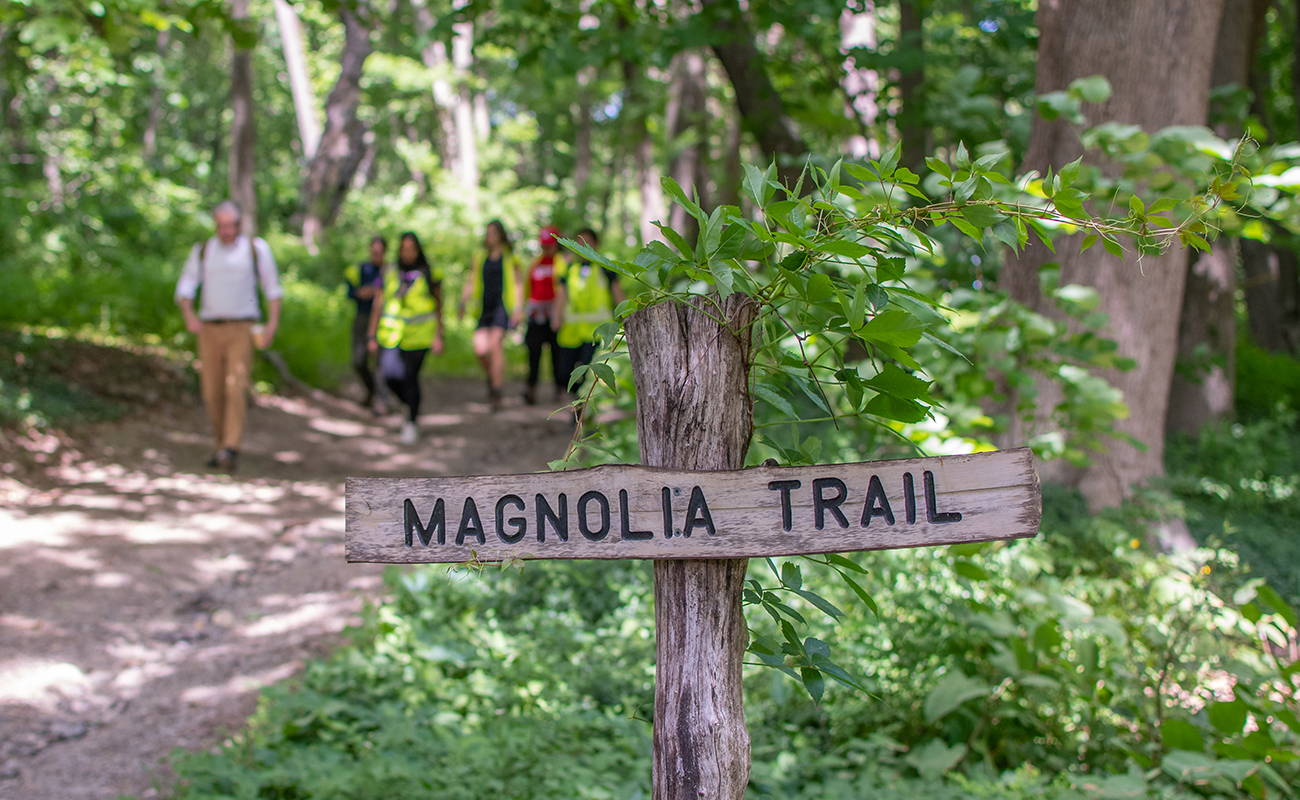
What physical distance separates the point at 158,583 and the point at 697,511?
4.29 m

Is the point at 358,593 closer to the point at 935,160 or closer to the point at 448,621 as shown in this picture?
the point at 448,621

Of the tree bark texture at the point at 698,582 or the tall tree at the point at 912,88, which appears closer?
the tree bark texture at the point at 698,582

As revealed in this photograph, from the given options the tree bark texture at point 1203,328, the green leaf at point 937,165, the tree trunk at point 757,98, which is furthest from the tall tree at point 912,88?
the green leaf at point 937,165

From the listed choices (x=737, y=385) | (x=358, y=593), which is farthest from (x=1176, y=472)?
(x=737, y=385)

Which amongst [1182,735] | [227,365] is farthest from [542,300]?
[1182,735]

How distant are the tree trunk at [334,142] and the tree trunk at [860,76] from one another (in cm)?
1378

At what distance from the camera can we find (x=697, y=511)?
4.96 ft

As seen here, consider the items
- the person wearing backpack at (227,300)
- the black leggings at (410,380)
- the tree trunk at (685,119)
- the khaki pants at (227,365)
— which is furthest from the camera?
the tree trunk at (685,119)

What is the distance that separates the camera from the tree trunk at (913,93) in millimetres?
6789

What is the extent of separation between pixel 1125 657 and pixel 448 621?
273 cm

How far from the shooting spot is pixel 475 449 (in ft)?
26.3

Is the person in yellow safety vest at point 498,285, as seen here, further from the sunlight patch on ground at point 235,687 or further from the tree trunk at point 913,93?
the sunlight patch on ground at point 235,687

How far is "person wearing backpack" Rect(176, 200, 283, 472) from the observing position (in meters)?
6.32

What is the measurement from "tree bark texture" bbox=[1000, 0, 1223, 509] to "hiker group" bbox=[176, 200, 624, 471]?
8.19ft
